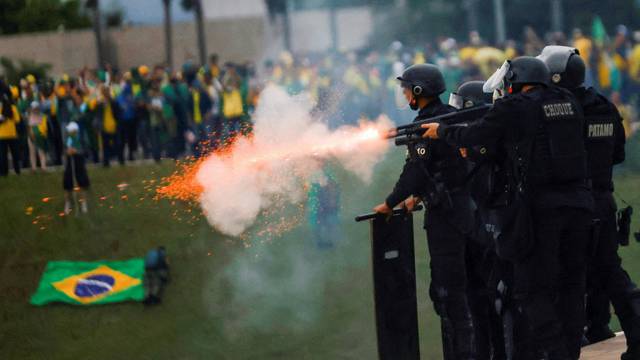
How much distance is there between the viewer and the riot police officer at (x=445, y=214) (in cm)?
637

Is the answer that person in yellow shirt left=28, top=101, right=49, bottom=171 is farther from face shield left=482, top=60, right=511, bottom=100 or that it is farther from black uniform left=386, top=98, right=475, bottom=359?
face shield left=482, top=60, right=511, bottom=100

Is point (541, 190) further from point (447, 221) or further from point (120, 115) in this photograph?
point (120, 115)

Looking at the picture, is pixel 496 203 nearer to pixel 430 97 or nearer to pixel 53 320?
pixel 430 97

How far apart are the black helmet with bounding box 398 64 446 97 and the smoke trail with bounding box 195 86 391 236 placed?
0.35 meters

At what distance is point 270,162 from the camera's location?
10914 mm

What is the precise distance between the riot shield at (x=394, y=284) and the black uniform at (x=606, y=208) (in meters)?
1.12

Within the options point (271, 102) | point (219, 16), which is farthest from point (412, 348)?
point (219, 16)

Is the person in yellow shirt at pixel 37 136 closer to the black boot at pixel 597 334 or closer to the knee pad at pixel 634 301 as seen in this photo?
the black boot at pixel 597 334

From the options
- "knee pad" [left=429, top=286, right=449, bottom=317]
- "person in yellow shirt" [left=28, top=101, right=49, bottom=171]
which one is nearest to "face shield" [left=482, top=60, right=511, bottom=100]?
"knee pad" [left=429, top=286, right=449, bottom=317]

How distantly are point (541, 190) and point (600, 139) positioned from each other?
2.23ft

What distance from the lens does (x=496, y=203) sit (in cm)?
586

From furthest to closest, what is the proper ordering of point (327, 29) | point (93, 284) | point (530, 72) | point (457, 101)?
1. point (327, 29)
2. point (93, 284)
3. point (457, 101)
4. point (530, 72)

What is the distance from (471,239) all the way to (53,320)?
6.83m

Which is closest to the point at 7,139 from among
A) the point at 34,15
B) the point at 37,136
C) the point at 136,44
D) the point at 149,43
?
the point at 37,136
